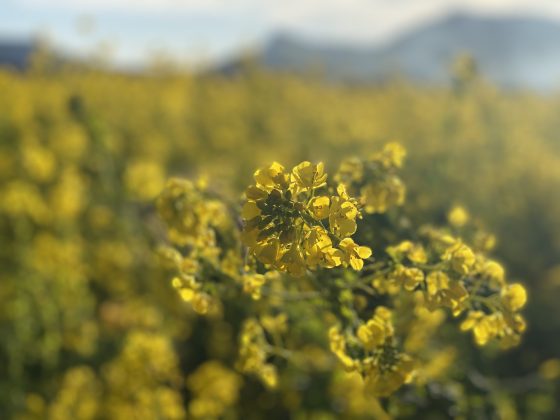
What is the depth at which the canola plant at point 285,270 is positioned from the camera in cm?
142

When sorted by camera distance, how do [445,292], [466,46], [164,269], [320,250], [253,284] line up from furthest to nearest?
1. [466,46]
2. [164,269]
3. [253,284]
4. [445,292]
5. [320,250]

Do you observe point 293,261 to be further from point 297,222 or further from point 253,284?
Result: point 253,284

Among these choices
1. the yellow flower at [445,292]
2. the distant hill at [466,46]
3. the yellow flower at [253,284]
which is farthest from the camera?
→ the distant hill at [466,46]

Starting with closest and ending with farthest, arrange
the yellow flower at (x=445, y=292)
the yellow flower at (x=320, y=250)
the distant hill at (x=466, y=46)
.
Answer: the yellow flower at (x=320, y=250) → the yellow flower at (x=445, y=292) → the distant hill at (x=466, y=46)

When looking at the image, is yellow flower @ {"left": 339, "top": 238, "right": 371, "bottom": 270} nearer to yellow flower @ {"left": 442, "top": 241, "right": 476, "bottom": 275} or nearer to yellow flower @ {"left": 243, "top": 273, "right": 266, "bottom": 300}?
yellow flower @ {"left": 442, "top": 241, "right": 476, "bottom": 275}

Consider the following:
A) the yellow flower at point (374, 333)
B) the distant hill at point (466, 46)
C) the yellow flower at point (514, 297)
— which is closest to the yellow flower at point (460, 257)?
the yellow flower at point (514, 297)

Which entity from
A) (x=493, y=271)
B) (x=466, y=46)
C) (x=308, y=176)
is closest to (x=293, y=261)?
(x=308, y=176)

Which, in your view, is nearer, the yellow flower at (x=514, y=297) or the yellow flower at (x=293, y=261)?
the yellow flower at (x=293, y=261)

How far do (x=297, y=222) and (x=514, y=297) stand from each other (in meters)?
0.58

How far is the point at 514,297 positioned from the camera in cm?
140

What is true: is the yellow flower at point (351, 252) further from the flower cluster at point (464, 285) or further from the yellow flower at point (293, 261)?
the flower cluster at point (464, 285)

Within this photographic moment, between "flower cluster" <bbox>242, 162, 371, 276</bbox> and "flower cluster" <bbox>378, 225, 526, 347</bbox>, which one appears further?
"flower cluster" <bbox>378, 225, 526, 347</bbox>

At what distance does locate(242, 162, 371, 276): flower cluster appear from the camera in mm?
1123

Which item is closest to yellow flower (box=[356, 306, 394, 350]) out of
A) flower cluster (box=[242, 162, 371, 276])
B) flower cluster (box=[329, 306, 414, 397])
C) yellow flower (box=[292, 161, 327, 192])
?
flower cluster (box=[329, 306, 414, 397])
